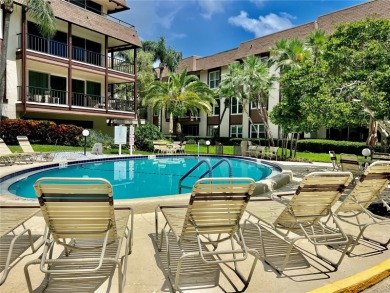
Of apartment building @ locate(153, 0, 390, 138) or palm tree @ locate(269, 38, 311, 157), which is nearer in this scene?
palm tree @ locate(269, 38, 311, 157)

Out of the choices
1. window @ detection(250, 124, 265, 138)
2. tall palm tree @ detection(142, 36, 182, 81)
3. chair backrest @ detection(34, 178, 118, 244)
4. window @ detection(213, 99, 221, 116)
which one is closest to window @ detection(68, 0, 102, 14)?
tall palm tree @ detection(142, 36, 182, 81)

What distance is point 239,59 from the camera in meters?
33.7

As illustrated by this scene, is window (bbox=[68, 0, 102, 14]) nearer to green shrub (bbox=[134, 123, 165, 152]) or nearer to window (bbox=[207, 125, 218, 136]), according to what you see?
green shrub (bbox=[134, 123, 165, 152])

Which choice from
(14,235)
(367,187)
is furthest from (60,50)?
(367,187)

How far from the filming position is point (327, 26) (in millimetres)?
26797

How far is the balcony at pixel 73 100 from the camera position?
812 inches

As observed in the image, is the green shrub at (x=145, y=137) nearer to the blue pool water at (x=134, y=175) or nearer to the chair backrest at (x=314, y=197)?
the blue pool water at (x=134, y=175)

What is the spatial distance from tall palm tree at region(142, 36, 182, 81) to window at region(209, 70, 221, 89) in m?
5.75

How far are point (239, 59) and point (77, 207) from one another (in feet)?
109

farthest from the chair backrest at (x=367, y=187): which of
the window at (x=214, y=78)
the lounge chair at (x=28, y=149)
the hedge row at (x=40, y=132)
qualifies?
the window at (x=214, y=78)

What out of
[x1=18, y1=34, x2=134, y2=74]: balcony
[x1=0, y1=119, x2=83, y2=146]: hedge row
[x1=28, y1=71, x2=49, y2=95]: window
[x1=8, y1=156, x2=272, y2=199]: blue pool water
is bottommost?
[x1=8, y1=156, x2=272, y2=199]: blue pool water

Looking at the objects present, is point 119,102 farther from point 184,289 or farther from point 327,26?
point 184,289

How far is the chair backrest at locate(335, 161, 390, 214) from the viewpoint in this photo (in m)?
4.13

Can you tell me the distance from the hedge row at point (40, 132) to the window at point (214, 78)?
2116cm
